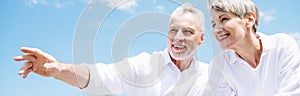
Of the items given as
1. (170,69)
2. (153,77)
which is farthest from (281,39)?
(153,77)

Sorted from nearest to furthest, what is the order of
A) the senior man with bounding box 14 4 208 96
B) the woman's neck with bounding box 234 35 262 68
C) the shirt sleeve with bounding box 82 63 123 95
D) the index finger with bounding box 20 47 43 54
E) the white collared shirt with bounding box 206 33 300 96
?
1. the index finger with bounding box 20 47 43 54
2. the shirt sleeve with bounding box 82 63 123 95
3. the senior man with bounding box 14 4 208 96
4. the white collared shirt with bounding box 206 33 300 96
5. the woman's neck with bounding box 234 35 262 68

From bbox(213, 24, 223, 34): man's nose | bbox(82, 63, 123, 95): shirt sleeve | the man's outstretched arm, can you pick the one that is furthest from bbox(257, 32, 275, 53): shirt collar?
the man's outstretched arm

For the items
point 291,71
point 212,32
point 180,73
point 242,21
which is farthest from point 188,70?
point 291,71

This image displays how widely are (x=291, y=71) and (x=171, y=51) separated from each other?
74 cm

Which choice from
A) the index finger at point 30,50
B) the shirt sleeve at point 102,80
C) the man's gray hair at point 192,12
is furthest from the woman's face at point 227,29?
the index finger at point 30,50

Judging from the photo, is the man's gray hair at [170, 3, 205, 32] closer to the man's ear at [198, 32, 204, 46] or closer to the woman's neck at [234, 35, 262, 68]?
the man's ear at [198, 32, 204, 46]

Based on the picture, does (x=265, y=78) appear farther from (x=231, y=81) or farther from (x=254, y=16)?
(x=254, y=16)

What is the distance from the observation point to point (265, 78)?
2.52 meters

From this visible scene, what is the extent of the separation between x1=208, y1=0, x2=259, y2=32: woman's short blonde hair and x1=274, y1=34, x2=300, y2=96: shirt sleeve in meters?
0.23

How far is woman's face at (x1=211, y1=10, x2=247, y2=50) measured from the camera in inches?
96.7

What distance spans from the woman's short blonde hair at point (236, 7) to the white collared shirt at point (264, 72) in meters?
0.17

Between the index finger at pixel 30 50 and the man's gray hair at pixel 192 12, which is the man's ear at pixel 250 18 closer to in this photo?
the man's gray hair at pixel 192 12

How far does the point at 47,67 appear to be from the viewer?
2016mm

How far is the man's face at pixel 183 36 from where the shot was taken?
8.15 ft
